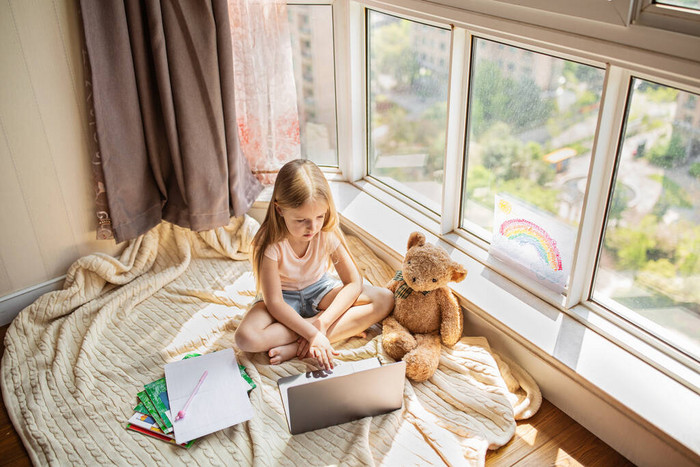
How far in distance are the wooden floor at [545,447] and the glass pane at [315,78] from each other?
1.36 m

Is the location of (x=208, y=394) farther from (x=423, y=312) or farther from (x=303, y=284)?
(x=423, y=312)

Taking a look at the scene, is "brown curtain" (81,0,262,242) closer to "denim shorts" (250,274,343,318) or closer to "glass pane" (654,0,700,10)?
"denim shorts" (250,274,343,318)

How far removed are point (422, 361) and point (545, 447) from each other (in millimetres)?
386

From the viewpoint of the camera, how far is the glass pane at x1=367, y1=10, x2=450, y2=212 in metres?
2.08

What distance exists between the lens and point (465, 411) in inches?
66.6

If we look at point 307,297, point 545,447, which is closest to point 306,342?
point 307,297

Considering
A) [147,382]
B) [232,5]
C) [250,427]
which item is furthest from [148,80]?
[250,427]

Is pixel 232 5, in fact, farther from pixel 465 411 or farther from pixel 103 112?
pixel 465 411

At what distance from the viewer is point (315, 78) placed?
2416 mm

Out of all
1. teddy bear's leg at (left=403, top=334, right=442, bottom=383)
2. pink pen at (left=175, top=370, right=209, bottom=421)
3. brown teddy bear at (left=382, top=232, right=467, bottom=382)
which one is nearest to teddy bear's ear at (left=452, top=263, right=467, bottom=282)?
brown teddy bear at (left=382, top=232, right=467, bottom=382)

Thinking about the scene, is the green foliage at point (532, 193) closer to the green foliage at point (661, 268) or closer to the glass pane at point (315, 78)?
the green foliage at point (661, 268)

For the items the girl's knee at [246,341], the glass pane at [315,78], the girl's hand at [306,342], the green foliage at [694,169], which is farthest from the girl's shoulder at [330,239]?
the green foliage at [694,169]

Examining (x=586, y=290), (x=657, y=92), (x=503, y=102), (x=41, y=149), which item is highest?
(x=657, y=92)

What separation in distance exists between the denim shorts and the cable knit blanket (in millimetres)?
159
